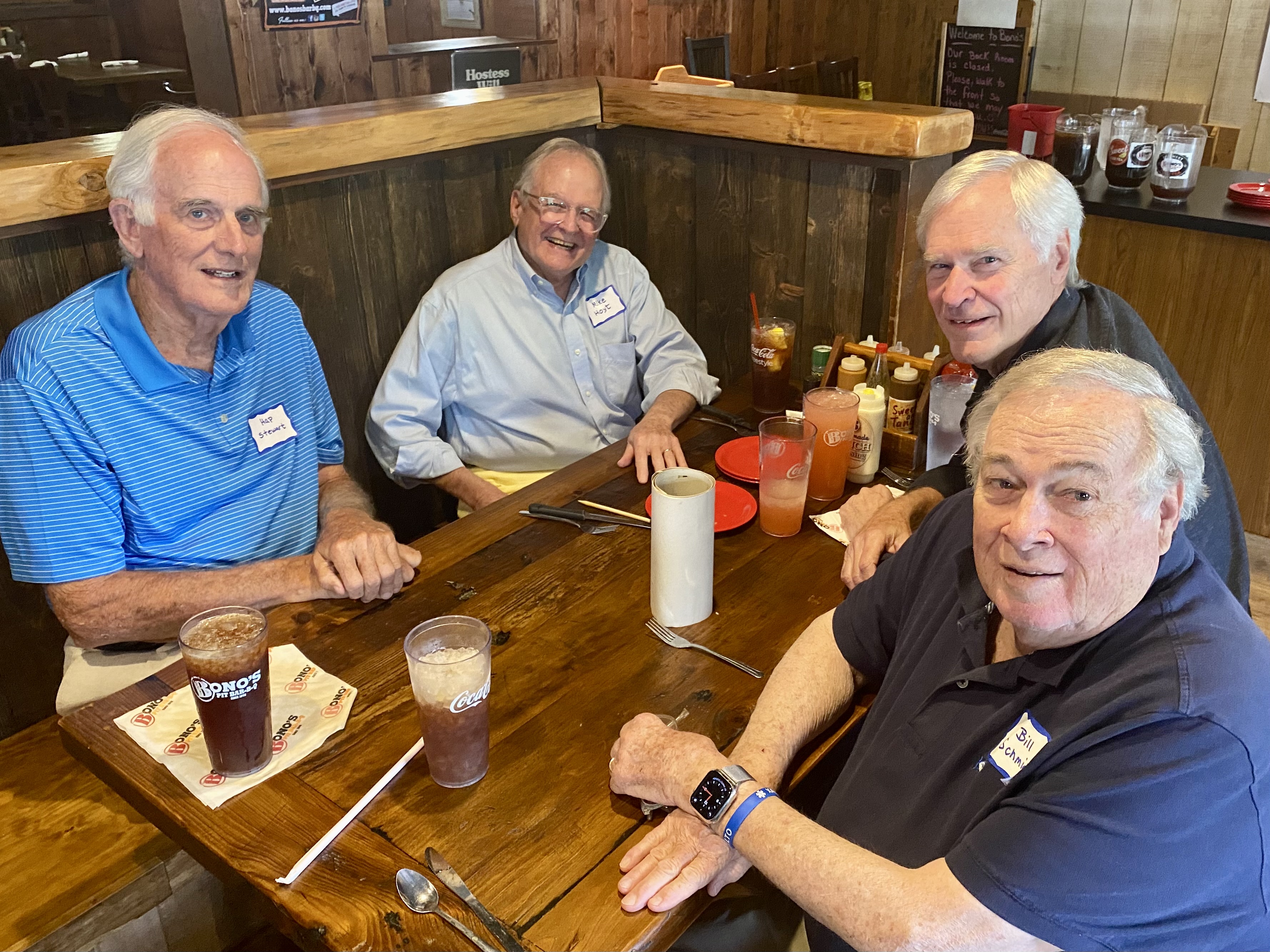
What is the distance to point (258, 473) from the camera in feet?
6.17

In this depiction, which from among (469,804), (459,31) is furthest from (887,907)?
(459,31)

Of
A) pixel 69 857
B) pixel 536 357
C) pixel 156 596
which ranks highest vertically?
pixel 536 357

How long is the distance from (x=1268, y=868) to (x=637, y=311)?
1.88 m

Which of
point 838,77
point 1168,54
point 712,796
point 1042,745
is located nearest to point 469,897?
point 712,796

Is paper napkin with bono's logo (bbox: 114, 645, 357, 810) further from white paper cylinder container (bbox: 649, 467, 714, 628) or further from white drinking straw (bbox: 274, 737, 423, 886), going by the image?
white paper cylinder container (bbox: 649, 467, 714, 628)

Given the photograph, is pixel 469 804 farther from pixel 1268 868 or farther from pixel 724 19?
pixel 724 19

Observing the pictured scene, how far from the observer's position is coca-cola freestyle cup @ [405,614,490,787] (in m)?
1.15

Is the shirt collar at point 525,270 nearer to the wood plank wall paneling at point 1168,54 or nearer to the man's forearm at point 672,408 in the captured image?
the man's forearm at point 672,408

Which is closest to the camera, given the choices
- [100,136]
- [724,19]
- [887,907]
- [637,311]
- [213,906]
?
[887,907]

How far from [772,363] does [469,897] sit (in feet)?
4.57

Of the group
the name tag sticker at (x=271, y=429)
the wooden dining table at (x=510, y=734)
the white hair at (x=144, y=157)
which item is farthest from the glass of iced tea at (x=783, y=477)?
the white hair at (x=144, y=157)

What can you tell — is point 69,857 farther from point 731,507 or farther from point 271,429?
point 731,507

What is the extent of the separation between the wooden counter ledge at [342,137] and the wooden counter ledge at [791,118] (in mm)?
137

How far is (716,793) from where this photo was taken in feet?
3.79
